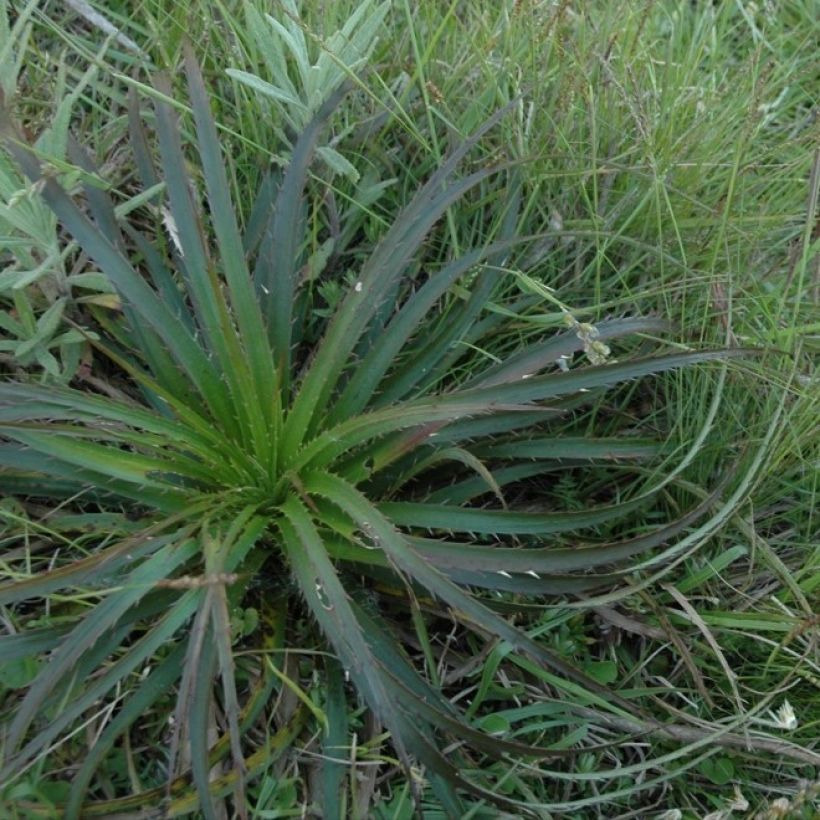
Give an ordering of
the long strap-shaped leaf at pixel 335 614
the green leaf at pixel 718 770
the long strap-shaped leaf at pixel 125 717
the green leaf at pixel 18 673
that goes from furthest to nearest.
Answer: the green leaf at pixel 718 770 < the green leaf at pixel 18 673 < the long strap-shaped leaf at pixel 125 717 < the long strap-shaped leaf at pixel 335 614

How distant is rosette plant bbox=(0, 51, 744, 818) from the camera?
150 centimetres

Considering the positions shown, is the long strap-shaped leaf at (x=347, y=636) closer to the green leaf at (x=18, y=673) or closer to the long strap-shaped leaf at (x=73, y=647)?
the long strap-shaped leaf at (x=73, y=647)

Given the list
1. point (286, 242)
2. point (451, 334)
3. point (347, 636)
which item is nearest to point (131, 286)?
point (286, 242)

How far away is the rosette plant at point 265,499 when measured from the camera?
1503 mm

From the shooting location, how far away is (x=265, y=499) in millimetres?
1660

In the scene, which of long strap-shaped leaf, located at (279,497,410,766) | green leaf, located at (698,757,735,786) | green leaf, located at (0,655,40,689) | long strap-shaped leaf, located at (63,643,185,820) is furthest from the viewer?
green leaf, located at (698,757,735,786)

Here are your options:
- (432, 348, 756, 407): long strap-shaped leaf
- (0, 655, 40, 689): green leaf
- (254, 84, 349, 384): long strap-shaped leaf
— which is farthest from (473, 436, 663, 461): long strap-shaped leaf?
(0, 655, 40, 689): green leaf

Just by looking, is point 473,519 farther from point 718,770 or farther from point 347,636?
point 718,770

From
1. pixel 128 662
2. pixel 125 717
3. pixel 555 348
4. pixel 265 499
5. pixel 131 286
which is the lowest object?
pixel 125 717

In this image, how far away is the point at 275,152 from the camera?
6.92ft

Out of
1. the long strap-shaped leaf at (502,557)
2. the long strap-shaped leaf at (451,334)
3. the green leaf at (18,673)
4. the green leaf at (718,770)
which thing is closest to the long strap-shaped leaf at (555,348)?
the long strap-shaped leaf at (451,334)

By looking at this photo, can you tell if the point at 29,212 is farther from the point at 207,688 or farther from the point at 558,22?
the point at 558,22

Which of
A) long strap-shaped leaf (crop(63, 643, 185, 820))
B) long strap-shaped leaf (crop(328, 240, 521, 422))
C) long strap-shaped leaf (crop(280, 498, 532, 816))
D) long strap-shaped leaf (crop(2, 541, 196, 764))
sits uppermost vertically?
long strap-shaped leaf (crop(328, 240, 521, 422))

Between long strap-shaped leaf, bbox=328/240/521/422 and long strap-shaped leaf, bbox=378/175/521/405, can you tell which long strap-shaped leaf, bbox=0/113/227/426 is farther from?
long strap-shaped leaf, bbox=378/175/521/405
